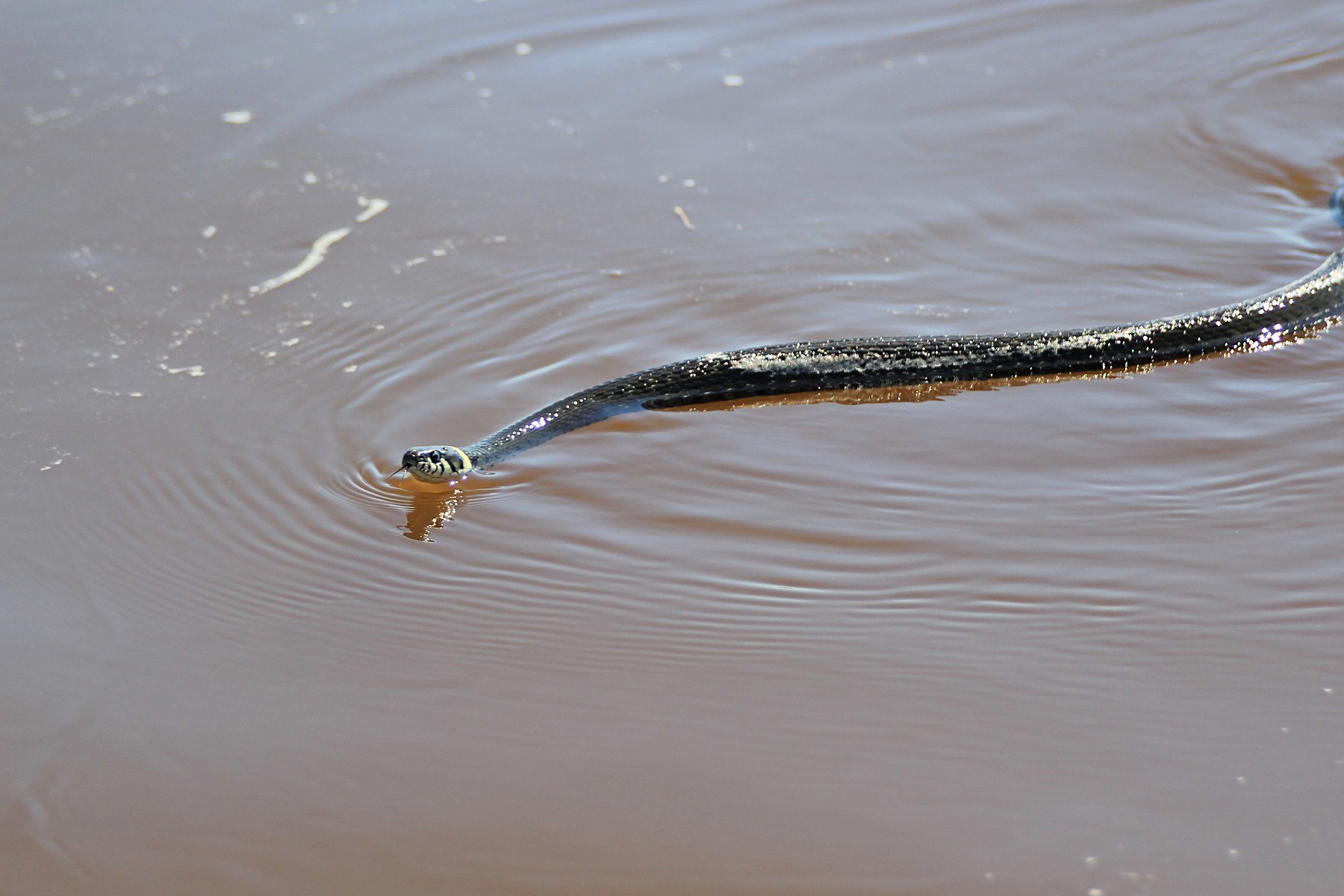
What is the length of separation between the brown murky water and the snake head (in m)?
0.17

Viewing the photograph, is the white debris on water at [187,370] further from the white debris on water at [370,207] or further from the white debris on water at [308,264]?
the white debris on water at [370,207]

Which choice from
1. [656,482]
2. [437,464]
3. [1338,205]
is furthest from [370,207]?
[1338,205]

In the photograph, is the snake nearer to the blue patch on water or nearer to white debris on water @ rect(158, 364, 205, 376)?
the blue patch on water

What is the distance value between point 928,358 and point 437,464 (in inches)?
88.0

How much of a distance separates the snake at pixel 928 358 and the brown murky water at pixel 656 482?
16 centimetres

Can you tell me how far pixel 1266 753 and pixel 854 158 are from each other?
483 centimetres

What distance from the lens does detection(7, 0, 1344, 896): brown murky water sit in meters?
3.40

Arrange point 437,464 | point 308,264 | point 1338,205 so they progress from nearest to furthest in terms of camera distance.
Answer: point 437,464 < point 308,264 < point 1338,205

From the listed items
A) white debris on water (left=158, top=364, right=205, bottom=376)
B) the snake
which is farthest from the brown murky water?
the snake

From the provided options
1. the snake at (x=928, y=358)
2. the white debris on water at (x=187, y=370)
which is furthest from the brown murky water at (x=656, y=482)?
the snake at (x=928, y=358)

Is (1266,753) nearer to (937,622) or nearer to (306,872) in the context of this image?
(937,622)

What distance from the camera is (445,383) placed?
565cm

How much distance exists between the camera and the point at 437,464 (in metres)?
4.86

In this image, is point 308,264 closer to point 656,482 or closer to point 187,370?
point 187,370
